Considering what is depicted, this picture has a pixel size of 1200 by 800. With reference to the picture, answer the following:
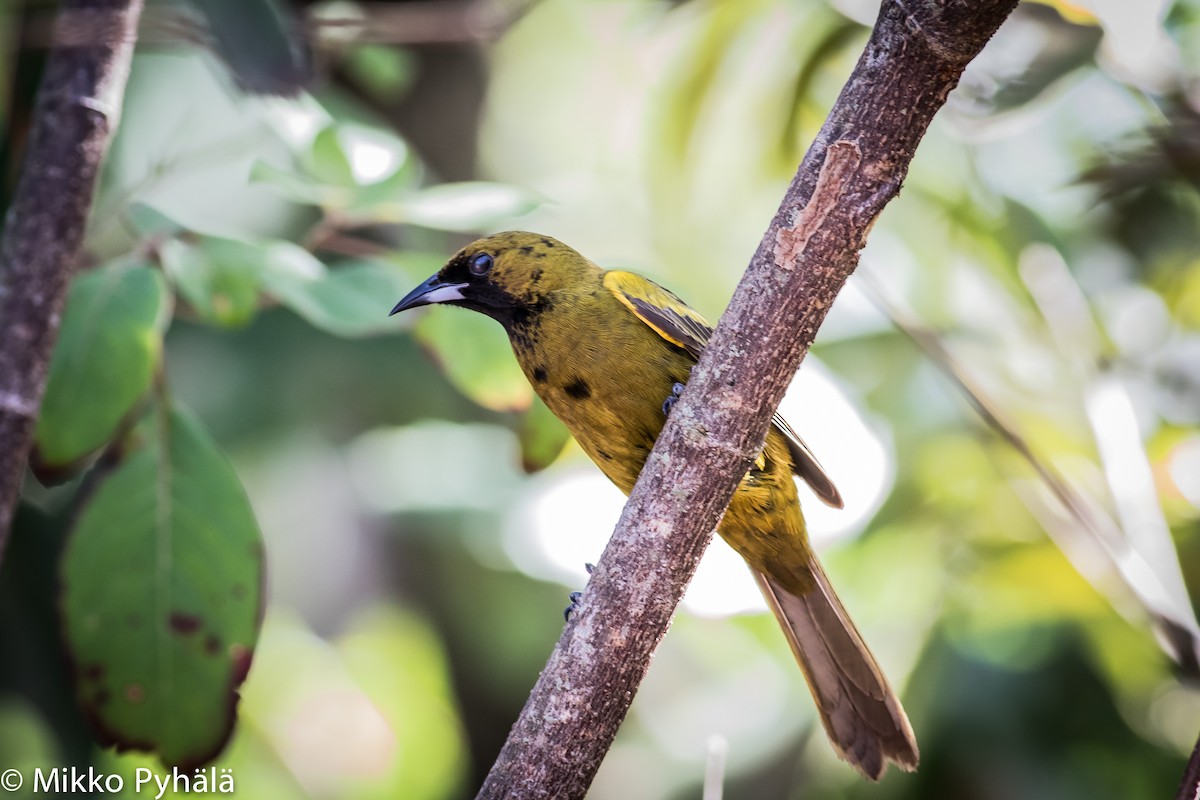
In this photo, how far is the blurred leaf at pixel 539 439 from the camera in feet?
8.83

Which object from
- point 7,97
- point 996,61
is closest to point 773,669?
point 996,61

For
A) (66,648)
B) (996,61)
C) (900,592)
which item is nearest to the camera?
(66,648)

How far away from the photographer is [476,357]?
8.87 ft

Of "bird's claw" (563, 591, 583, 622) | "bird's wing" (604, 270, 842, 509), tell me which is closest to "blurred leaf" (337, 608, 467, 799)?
"bird's claw" (563, 591, 583, 622)

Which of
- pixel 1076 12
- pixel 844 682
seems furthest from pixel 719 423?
pixel 1076 12

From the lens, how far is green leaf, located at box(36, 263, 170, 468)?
2373 millimetres

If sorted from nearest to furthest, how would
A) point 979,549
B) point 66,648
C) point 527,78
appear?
point 66,648
point 979,549
point 527,78

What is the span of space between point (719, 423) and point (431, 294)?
1397mm

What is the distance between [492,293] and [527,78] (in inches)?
145

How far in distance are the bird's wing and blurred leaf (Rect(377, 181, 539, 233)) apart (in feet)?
1.07

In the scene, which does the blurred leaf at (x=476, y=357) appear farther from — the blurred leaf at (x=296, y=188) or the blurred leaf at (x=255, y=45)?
the blurred leaf at (x=255, y=45)

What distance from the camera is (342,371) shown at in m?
4.49

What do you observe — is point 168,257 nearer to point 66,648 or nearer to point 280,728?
point 66,648

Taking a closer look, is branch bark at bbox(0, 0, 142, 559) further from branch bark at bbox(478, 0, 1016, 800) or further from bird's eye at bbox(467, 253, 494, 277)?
branch bark at bbox(478, 0, 1016, 800)
